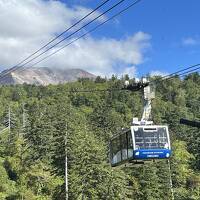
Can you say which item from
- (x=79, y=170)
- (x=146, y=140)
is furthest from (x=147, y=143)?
(x=79, y=170)

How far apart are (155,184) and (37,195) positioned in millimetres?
18811

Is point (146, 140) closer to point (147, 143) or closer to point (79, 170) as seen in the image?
Result: point (147, 143)

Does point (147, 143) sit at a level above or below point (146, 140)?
below

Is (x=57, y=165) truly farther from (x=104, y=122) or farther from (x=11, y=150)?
(x=104, y=122)

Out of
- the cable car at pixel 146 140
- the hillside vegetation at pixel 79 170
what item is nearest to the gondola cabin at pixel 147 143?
the cable car at pixel 146 140

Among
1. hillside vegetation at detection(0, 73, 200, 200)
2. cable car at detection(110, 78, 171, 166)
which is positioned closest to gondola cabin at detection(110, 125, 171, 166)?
cable car at detection(110, 78, 171, 166)

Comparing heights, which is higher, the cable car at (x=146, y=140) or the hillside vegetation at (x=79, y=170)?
the hillside vegetation at (x=79, y=170)

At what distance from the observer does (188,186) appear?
346 feet

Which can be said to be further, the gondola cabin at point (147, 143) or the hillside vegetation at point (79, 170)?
the hillside vegetation at point (79, 170)

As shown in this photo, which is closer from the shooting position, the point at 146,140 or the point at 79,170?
the point at 146,140

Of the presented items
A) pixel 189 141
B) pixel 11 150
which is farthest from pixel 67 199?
pixel 189 141

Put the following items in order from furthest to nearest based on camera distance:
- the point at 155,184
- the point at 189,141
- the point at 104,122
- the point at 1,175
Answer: the point at 104,122 < the point at 189,141 < the point at 1,175 < the point at 155,184

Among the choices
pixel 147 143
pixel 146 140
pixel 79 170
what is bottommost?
pixel 147 143

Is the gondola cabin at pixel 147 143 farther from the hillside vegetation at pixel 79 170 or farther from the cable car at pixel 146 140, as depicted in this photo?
the hillside vegetation at pixel 79 170
